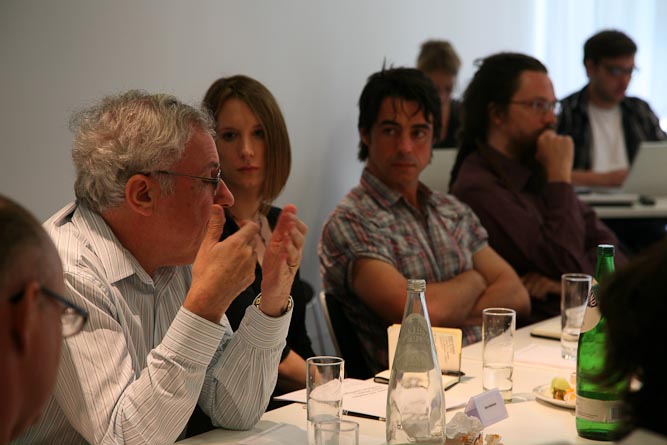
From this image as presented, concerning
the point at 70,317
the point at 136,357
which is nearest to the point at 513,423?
the point at 136,357

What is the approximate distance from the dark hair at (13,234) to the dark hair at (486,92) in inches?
111

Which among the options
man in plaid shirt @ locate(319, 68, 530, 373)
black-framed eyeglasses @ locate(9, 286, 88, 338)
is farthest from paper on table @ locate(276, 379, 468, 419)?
black-framed eyeglasses @ locate(9, 286, 88, 338)

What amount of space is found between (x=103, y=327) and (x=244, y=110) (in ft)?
4.43

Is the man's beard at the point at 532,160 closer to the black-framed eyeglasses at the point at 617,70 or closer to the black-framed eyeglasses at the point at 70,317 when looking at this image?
the black-framed eyeglasses at the point at 617,70

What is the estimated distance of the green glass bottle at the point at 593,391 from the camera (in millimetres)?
1548

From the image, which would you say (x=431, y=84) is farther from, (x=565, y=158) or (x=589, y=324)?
(x=589, y=324)

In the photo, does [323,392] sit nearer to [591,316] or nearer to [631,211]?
[591,316]

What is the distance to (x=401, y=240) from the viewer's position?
9.29ft

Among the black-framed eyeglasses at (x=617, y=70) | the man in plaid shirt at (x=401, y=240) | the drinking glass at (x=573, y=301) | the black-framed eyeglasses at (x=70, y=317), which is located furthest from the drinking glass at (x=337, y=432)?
the black-framed eyeglasses at (x=617, y=70)

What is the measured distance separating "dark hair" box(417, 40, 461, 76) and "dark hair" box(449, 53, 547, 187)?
5.43 feet

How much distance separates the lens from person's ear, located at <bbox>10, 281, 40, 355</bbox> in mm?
861

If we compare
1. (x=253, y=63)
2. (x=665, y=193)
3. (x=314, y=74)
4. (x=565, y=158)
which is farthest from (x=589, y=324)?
(x=665, y=193)

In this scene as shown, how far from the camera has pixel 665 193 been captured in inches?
192

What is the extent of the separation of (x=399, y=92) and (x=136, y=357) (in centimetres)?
161
